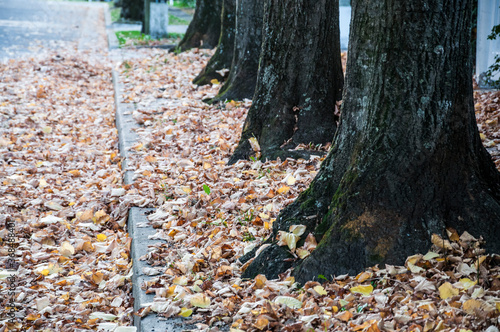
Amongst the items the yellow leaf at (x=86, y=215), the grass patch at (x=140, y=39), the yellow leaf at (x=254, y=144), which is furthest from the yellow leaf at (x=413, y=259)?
the grass patch at (x=140, y=39)

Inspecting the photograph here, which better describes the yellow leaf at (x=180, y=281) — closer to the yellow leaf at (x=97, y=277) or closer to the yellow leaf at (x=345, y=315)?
the yellow leaf at (x=97, y=277)

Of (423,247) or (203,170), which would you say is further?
(203,170)

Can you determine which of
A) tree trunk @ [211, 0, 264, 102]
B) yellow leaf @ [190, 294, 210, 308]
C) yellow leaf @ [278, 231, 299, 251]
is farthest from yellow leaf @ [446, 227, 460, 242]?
tree trunk @ [211, 0, 264, 102]

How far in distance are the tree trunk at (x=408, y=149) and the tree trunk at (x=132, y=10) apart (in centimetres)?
1940

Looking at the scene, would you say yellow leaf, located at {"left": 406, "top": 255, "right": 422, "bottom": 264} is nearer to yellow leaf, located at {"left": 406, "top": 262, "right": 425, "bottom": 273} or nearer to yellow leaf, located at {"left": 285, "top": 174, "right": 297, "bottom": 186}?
yellow leaf, located at {"left": 406, "top": 262, "right": 425, "bottom": 273}

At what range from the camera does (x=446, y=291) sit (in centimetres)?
290

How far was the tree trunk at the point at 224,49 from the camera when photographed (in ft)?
31.1

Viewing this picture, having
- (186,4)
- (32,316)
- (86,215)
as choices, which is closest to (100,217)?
(86,215)

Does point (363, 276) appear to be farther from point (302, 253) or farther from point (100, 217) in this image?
point (100, 217)

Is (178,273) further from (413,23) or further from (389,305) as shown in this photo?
(413,23)

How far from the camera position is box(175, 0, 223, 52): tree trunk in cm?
1206

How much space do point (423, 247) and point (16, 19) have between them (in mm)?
20797

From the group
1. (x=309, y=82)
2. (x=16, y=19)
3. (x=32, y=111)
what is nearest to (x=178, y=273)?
(x=309, y=82)

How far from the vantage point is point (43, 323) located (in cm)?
359
